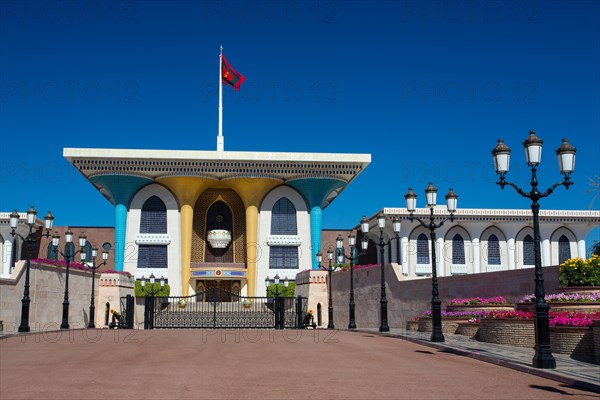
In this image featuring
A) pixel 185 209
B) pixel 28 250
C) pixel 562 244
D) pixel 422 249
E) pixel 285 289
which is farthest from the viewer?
pixel 562 244

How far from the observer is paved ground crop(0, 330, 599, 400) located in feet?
28.5

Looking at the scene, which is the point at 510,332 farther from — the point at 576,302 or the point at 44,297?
the point at 44,297

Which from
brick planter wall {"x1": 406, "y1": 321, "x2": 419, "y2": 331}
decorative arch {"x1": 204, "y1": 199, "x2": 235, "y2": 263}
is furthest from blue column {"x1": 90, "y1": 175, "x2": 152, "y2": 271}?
brick planter wall {"x1": 406, "y1": 321, "x2": 419, "y2": 331}

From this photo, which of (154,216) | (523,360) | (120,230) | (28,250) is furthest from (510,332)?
(120,230)

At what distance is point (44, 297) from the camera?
31.6 meters

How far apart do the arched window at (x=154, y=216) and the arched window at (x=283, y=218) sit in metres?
9.06

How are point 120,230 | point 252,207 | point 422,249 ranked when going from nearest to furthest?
1. point 120,230
2. point 252,207
3. point 422,249

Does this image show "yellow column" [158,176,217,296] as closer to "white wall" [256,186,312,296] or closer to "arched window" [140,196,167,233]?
"arched window" [140,196,167,233]

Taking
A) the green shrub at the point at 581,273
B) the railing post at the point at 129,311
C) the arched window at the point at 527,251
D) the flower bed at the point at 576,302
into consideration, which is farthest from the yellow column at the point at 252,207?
the flower bed at the point at 576,302

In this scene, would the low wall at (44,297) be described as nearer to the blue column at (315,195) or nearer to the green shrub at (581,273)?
the blue column at (315,195)

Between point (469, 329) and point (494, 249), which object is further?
point (494, 249)

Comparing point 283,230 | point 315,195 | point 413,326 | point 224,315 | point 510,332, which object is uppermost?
point 315,195

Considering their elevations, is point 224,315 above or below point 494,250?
below

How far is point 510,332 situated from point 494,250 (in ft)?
143
